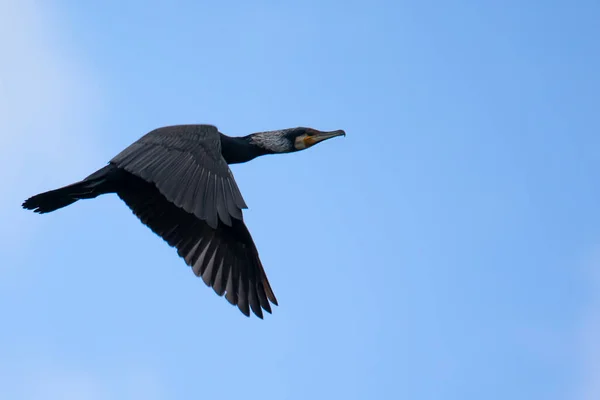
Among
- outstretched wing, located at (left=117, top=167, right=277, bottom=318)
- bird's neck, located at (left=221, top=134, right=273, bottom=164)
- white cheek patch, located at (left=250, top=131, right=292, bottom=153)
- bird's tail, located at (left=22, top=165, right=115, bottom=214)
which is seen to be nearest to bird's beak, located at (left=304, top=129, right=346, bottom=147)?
white cheek patch, located at (left=250, top=131, right=292, bottom=153)

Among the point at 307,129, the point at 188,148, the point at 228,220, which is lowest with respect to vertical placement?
the point at 228,220

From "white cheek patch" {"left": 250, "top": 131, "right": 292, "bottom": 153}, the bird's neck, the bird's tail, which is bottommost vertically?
the bird's tail

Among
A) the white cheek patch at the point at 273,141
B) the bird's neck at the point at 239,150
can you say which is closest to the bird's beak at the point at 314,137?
the white cheek patch at the point at 273,141

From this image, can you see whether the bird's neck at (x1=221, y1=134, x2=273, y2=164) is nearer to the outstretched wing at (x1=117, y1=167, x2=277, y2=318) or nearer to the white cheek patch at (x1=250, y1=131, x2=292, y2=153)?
the white cheek patch at (x1=250, y1=131, x2=292, y2=153)

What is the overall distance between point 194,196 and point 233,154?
106 inches

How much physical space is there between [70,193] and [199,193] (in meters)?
2.29

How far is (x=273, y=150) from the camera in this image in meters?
15.6

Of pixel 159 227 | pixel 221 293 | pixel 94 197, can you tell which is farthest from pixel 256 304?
pixel 94 197

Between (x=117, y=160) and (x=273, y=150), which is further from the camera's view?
(x=273, y=150)

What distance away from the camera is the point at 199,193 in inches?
488

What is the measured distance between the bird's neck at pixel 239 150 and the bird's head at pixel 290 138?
11 cm

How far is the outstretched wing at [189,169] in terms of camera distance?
40.1ft

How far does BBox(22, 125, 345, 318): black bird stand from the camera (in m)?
12.5

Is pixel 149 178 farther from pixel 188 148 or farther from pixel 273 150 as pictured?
pixel 273 150
